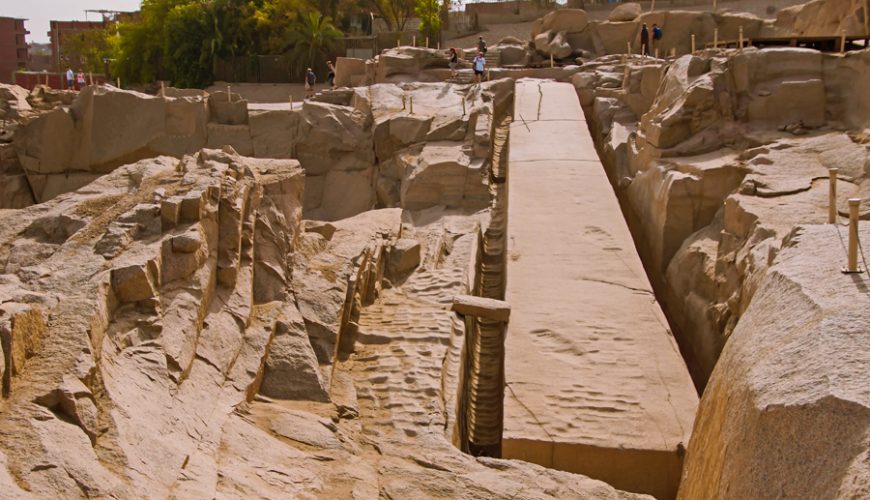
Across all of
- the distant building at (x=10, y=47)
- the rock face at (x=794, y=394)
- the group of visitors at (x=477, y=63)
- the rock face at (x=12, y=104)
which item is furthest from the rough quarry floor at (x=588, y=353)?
the distant building at (x=10, y=47)

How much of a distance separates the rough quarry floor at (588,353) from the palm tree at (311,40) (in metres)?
15.8

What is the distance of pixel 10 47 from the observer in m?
42.8

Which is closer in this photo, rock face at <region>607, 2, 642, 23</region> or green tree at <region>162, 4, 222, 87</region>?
rock face at <region>607, 2, 642, 23</region>

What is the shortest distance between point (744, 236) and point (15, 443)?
268 inches

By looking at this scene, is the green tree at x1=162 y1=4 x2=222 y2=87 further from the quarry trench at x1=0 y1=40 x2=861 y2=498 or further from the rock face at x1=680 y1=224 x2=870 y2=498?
the rock face at x1=680 y1=224 x2=870 y2=498

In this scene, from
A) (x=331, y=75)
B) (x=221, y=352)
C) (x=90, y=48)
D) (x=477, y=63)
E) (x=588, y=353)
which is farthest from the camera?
(x=90, y=48)

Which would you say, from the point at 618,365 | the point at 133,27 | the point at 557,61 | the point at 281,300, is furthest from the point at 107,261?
the point at 133,27

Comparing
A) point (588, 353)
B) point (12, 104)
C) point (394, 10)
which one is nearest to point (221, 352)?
point (588, 353)

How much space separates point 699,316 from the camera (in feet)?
29.7

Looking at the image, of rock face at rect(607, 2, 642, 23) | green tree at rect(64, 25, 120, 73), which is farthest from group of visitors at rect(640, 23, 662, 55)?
green tree at rect(64, 25, 120, 73)

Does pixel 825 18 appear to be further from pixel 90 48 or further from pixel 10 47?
pixel 10 47

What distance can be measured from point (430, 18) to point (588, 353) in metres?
19.4

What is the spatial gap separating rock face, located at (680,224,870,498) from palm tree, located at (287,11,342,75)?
2149 cm

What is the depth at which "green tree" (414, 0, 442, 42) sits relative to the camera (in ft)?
83.9
